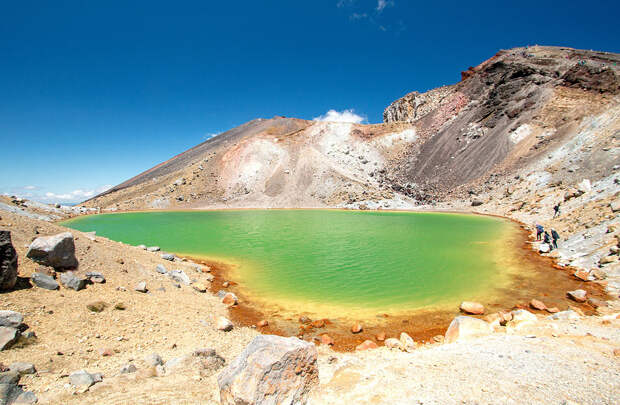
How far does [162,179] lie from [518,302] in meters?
86.5

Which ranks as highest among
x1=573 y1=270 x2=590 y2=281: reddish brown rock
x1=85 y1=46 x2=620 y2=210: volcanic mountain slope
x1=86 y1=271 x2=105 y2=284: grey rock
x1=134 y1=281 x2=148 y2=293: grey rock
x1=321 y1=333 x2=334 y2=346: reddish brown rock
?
x1=85 y1=46 x2=620 y2=210: volcanic mountain slope

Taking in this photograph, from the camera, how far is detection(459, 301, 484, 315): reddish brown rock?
35.7 feet

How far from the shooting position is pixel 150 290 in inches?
433

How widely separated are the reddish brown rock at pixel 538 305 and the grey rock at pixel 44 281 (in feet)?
55.8

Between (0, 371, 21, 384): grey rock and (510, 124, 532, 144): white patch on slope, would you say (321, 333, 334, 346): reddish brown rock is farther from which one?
(510, 124, 532, 144): white patch on slope

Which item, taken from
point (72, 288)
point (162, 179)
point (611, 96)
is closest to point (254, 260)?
point (72, 288)

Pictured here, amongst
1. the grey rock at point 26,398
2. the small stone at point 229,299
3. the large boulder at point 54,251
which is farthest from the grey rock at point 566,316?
the large boulder at point 54,251

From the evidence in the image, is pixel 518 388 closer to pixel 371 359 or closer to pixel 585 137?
pixel 371 359

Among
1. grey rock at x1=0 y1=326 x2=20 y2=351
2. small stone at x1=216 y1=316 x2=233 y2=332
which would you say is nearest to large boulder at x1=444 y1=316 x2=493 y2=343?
small stone at x1=216 y1=316 x2=233 y2=332

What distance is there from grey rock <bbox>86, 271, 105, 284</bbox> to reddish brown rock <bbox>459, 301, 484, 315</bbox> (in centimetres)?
1356

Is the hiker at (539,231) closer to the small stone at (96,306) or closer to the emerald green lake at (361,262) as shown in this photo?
the emerald green lake at (361,262)

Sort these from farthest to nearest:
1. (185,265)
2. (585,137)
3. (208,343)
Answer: (585,137) → (185,265) → (208,343)

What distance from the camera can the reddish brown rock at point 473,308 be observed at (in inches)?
428

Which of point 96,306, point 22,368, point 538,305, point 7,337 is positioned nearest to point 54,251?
point 96,306
